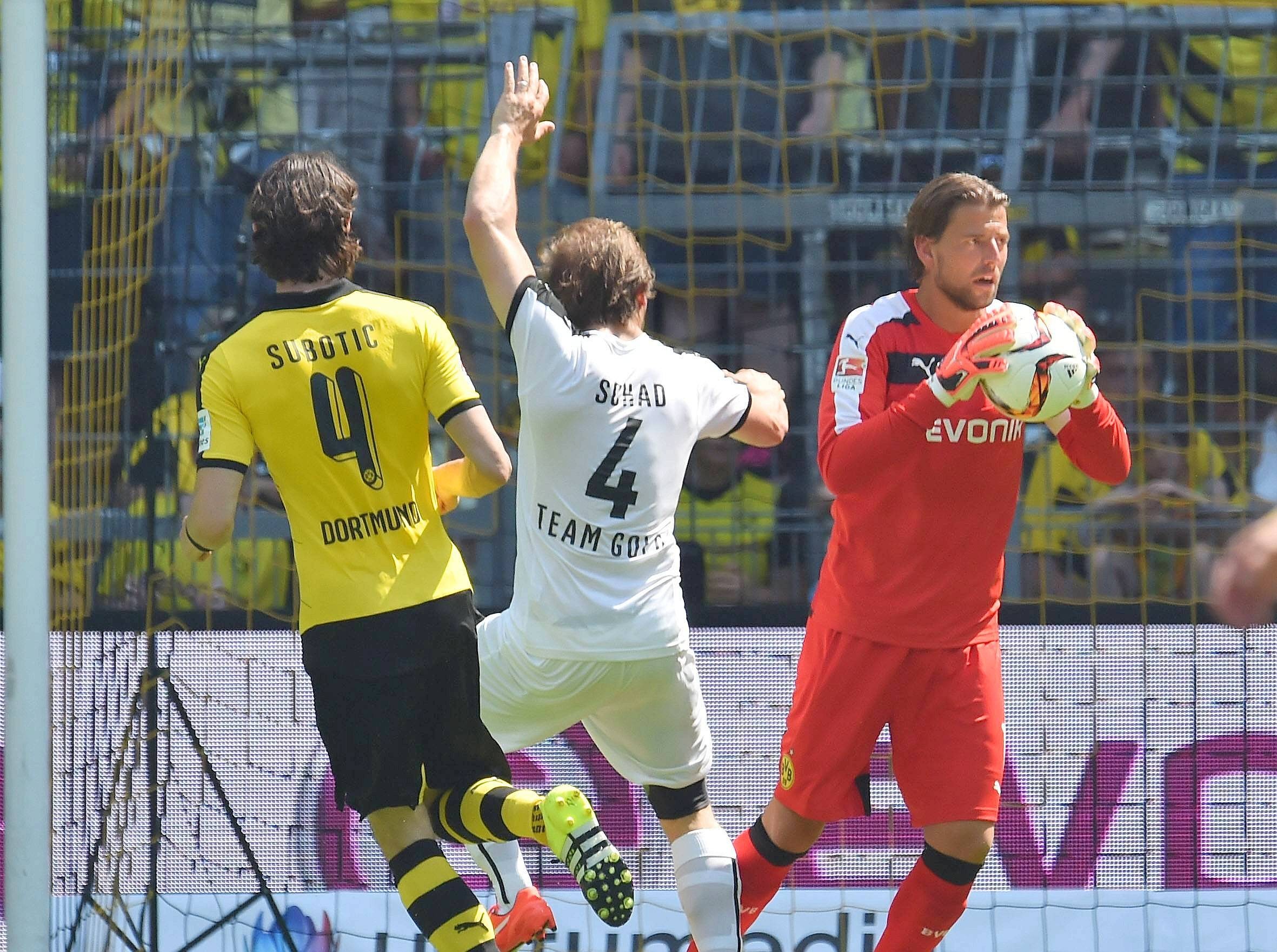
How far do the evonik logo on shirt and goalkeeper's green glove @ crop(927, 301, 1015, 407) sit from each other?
0.50 ft

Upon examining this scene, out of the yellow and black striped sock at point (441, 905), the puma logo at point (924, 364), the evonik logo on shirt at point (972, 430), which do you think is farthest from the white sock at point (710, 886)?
the puma logo at point (924, 364)

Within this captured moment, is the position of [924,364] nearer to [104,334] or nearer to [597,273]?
[597,273]

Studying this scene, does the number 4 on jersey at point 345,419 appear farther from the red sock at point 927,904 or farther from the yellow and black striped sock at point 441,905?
the red sock at point 927,904

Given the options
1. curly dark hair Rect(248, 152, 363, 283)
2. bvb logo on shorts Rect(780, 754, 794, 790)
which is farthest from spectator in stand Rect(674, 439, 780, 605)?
curly dark hair Rect(248, 152, 363, 283)

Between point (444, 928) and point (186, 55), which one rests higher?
point (186, 55)

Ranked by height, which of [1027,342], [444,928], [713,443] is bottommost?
[444,928]

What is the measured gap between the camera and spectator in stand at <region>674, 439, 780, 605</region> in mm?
4480

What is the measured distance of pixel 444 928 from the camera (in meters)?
2.81

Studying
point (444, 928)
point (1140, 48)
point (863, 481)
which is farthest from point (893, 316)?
point (1140, 48)

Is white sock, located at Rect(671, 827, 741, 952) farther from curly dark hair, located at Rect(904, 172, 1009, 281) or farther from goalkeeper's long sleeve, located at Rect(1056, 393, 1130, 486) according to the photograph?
curly dark hair, located at Rect(904, 172, 1009, 281)

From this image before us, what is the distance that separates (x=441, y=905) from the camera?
281cm

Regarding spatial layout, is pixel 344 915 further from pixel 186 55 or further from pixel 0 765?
pixel 186 55

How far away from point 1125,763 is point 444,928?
1.94 meters

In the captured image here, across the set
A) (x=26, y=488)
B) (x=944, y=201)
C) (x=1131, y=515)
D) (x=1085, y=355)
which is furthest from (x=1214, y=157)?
(x=26, y=488)
